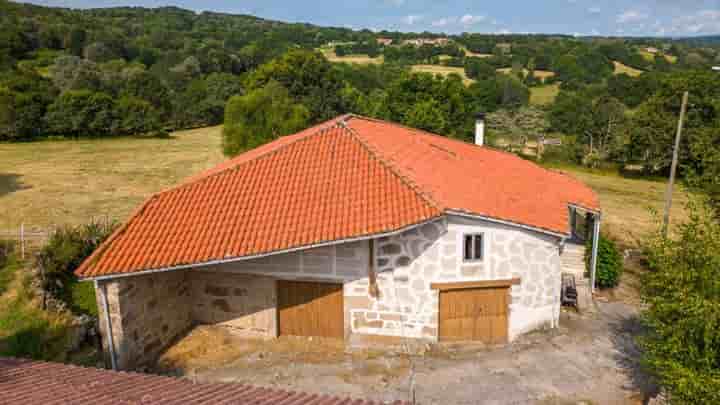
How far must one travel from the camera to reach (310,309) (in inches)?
545

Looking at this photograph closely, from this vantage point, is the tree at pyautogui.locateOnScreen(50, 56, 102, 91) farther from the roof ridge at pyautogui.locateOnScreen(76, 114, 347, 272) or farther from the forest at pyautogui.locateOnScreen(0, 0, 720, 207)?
the roof ridge at pyautogui.locateOnScreen(76, 114, 347, 272)

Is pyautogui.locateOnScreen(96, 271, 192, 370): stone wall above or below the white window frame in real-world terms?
below

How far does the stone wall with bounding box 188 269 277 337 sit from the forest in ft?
36.4

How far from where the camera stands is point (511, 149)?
55.2 m

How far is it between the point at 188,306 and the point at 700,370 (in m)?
11.7

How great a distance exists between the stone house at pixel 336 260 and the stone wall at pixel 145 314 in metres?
0.03

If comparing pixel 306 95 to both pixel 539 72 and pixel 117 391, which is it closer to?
pixel 117 391

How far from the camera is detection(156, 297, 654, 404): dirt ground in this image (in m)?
11.4

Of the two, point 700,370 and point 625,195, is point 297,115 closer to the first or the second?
point 625,195

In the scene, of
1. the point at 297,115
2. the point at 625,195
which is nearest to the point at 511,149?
the point at 625,195

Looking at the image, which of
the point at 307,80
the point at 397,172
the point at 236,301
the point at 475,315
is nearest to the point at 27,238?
the point at 236,301

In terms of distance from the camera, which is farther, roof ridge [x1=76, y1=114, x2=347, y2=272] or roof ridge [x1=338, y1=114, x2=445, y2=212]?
roof ridge [x1=338, y1=114, x2=445, y2=212]

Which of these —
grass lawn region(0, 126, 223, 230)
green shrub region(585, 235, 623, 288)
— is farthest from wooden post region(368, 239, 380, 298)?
grass lawn region(0, 126, 223, 230)

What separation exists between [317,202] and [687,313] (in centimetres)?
822
